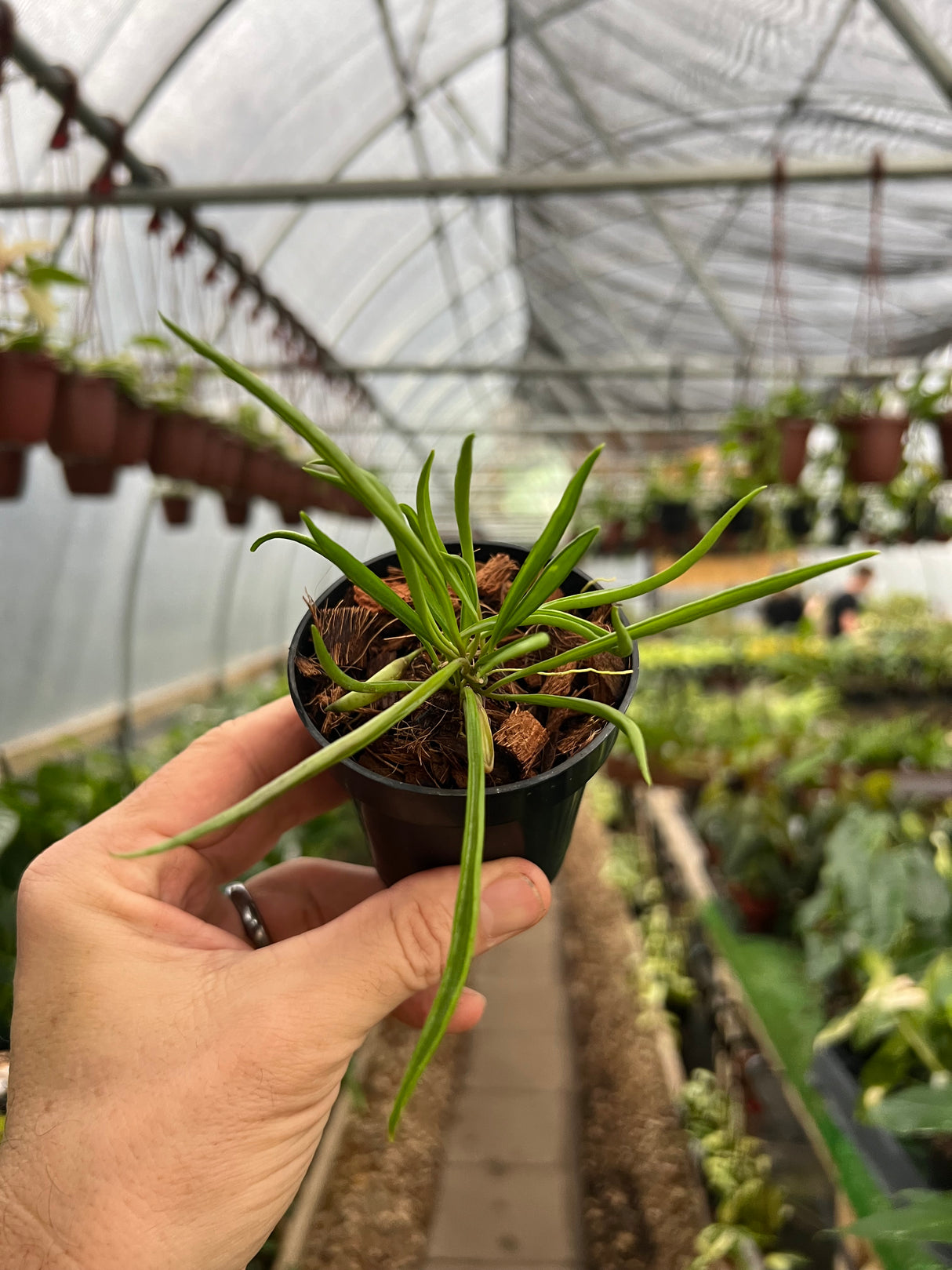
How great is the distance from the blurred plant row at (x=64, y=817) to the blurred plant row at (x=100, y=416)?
71cm

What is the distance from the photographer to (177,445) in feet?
7.46

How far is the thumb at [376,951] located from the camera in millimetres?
525

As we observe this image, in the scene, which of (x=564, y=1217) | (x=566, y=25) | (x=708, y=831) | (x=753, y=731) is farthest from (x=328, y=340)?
(x=564, y=1217)

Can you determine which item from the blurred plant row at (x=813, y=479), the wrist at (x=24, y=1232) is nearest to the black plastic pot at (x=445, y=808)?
the wrist at (x=24, y=1232)

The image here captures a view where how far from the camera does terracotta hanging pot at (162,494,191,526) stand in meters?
3.42

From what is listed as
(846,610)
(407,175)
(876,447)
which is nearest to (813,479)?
(876,447)

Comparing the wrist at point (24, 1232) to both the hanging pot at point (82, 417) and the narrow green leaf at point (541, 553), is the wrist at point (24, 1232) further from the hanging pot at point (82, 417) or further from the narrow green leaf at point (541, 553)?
the hanging pot at point (82, 417)

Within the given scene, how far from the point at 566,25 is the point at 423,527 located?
4468mm

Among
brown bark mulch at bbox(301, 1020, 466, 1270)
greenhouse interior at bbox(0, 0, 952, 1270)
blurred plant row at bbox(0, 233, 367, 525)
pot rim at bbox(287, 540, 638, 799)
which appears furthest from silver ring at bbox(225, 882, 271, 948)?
brown bark mulch at bbox(301, 1020, 466, 1270)

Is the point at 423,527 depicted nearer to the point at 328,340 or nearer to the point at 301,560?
the point at 328,340

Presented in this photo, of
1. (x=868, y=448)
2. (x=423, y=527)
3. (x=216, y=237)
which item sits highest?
(x=216, y=237)

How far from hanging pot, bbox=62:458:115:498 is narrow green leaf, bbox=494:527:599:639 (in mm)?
1982

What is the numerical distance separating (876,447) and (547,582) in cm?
245

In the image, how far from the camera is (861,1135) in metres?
1.18
